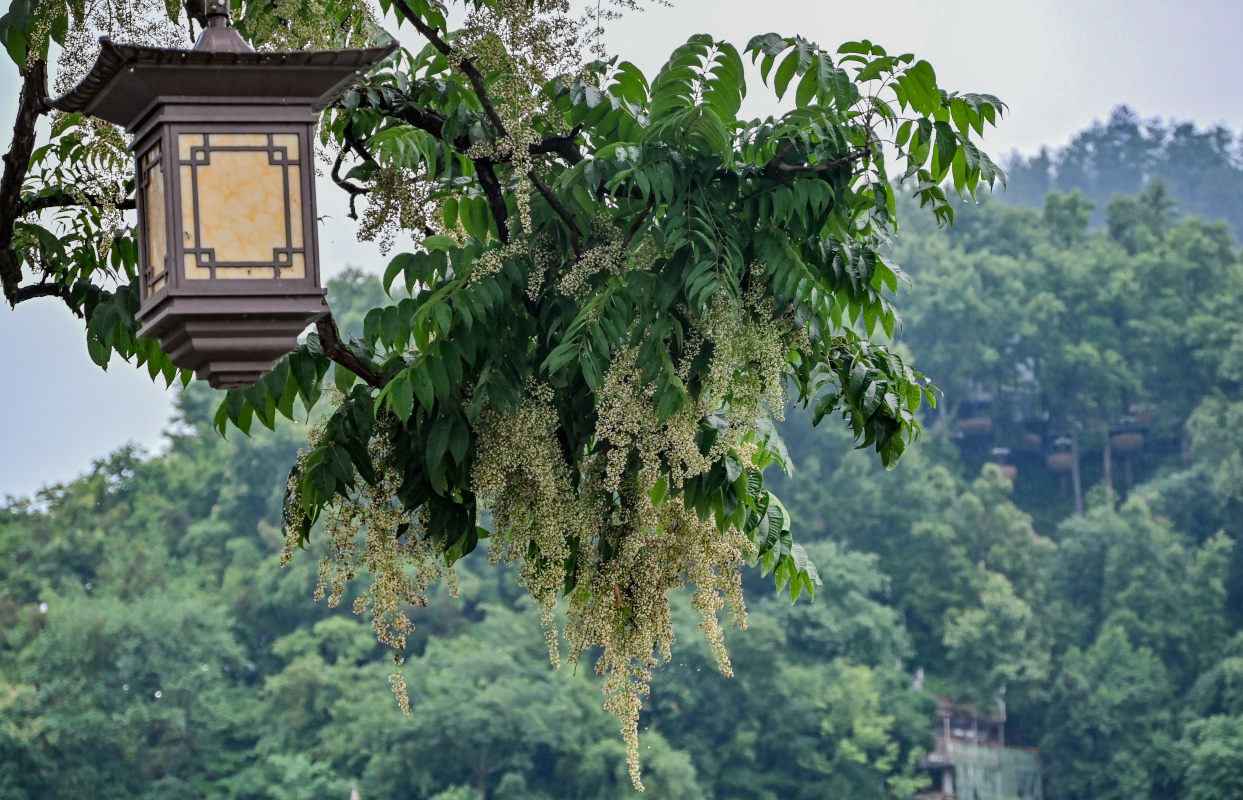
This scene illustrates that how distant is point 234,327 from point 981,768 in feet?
154

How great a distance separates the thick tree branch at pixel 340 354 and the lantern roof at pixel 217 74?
1194mm

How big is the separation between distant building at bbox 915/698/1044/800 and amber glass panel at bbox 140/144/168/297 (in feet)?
150

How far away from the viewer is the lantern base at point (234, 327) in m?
3.17

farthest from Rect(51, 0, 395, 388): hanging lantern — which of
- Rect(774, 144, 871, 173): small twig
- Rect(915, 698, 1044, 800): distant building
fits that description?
Rect(915, 698, 1044, 800): distant building

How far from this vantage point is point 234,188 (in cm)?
323

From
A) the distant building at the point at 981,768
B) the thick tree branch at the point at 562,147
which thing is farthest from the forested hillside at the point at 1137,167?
the thick tree branch at the point at 562,147

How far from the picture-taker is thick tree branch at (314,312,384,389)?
4.54 metres

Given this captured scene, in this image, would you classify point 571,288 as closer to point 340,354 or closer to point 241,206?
point 340,354

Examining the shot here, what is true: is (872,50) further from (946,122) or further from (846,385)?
(846,385)

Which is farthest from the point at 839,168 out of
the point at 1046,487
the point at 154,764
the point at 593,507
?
the point at 1046,487

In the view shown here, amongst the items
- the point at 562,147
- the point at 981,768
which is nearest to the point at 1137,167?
the point at 981,768

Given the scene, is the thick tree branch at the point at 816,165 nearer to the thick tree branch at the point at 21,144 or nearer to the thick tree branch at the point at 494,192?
the thick tree branch at the point at 494,192

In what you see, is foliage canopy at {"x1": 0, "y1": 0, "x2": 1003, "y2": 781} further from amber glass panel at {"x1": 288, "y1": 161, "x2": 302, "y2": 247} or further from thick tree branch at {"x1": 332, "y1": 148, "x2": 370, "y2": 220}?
amber glass panel at {"x1": 288, "y1": 161, "x2": 302, "y2": 247}

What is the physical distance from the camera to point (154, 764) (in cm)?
4088
